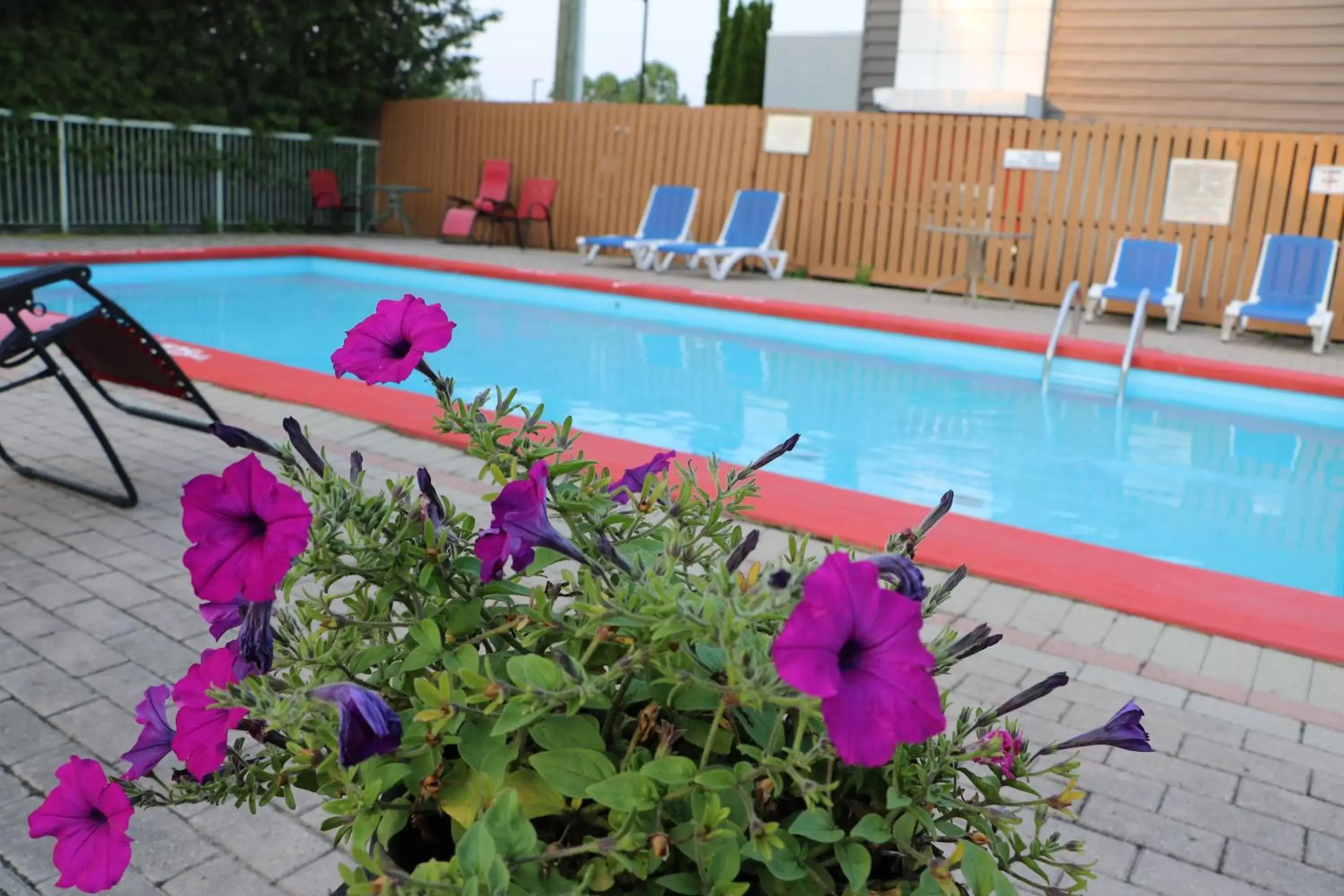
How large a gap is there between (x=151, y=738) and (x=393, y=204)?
14798 mm

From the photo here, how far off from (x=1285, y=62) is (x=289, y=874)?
13481mm

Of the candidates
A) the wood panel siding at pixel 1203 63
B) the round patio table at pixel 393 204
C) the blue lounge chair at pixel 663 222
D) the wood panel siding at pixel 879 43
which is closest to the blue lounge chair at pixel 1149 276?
the wood panel siding at pixel 1203 63

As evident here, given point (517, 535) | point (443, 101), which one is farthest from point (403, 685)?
point (443, 101)

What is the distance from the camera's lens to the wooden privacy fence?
387 inches

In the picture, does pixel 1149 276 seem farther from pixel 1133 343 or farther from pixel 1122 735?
pixel 1122 735

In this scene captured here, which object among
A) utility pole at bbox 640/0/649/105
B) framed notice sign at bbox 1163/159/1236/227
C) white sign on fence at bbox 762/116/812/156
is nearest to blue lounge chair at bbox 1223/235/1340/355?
framed notice sign at bbox 1163/159/1236/227

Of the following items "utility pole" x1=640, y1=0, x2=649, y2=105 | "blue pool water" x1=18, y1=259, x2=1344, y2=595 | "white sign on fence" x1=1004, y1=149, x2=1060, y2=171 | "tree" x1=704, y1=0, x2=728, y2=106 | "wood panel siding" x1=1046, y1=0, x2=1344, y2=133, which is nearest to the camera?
"blue pool water" x1=18, y1=259, x2=1344, y2=595

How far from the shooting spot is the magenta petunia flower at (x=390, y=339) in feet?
3.17

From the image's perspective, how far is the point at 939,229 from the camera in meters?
9.56

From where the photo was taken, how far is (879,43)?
1568 cm

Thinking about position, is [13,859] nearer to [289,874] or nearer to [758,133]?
[289,874]

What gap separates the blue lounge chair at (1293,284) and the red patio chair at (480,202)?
8043 millimetres

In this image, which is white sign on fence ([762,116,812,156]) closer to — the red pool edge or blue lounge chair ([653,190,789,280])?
blue lounge chair ([653,190,789,280])

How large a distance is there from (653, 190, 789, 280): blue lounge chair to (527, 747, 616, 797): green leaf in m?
10.6
